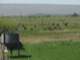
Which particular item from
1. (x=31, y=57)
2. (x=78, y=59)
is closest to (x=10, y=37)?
(x=31, y=57)

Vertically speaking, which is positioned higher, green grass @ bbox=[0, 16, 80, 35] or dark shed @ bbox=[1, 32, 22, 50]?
green grass @ bbox=[0, 16, 80, 35]

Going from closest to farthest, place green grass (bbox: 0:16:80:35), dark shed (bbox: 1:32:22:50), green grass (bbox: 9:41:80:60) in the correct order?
dark shed (bbox: 1:32:22:50) < green grass (bbox: 9:41:80:60) < green grass (bbox: 0:16:80:35)

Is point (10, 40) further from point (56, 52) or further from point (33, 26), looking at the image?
point (33, 26)

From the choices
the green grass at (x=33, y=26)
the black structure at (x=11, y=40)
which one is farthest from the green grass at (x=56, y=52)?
the green grass at (x=33, y=26)

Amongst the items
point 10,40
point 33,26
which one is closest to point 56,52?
point 10,40

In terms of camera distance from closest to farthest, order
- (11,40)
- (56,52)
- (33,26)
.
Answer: (11,40)
(56,52)
(33,26)

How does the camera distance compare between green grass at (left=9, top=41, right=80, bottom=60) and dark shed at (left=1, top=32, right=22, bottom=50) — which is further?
green grass at (left=9, top=41, right=80, bottom=60)

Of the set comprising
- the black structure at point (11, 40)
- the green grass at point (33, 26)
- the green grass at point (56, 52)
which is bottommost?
the green grass at point (56, 52)

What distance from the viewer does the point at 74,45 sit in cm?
1650

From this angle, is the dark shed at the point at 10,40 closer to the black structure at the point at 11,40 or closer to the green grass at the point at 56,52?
the black structure at the point at 11,40

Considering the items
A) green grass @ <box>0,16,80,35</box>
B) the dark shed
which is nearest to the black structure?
the dark shed

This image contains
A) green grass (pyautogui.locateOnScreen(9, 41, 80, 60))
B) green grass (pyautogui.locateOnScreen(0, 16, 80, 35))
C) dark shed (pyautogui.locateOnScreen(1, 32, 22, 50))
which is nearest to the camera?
dark shed (pyautogui.locateOnScreen(1, 32, 22, 50))

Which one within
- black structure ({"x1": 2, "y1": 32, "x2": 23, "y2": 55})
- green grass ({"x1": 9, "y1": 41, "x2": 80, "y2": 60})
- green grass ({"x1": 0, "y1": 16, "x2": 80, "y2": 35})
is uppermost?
green grass ({"x1": 0, "y1": 16, "x2": 80, "y2": 35})

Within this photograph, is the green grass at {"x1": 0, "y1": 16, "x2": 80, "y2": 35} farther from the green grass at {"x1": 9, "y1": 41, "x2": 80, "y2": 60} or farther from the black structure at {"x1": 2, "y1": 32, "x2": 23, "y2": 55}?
the black structure at {"x1": 2, "y1": 32, "x2": 23, "y2": 55}
